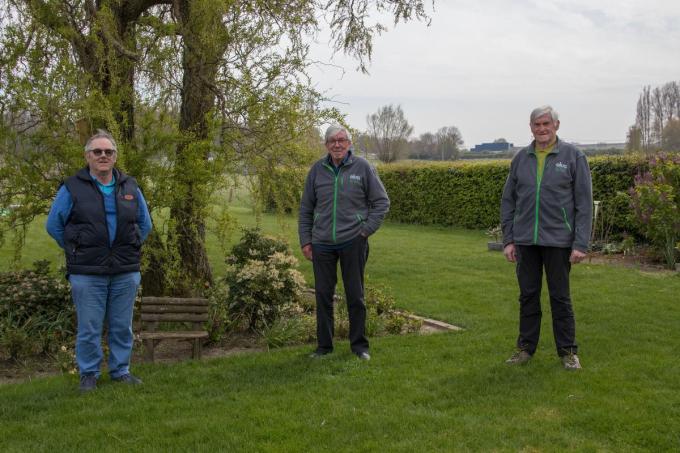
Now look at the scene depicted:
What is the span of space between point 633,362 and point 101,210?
13.4ft

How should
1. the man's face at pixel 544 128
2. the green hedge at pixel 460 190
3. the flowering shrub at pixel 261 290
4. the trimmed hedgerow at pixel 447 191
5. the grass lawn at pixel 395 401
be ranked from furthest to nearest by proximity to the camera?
1. the trimmed hedgerow at pixel 447 191
2. the green hedge at pixel 460 190
3. the flowering shrub at pixel 261 290
4. the man's face at pixel 544 128
5. the grass lawn at pixel 395 401

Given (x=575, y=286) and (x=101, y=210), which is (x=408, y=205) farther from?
(x=101, y=210)

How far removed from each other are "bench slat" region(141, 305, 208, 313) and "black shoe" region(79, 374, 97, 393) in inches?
36.0

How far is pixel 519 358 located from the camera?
519 centimetres

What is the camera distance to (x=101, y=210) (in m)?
4.55

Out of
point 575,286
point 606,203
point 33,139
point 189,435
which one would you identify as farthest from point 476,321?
point 606,203

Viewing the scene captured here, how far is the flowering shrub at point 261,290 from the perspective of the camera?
21.5 ft

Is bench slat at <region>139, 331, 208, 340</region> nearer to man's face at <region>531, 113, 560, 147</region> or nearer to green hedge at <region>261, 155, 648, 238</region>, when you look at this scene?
green hedge at <region>261, 155, 648, 238</region>

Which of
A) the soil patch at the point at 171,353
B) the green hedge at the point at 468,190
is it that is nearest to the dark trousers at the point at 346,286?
the soil patch at the point at 171,353

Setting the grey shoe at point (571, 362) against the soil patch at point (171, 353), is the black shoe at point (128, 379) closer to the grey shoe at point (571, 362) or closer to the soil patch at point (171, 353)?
the soil patch at point (171, 353)

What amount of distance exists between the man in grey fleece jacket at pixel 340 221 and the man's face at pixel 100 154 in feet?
5.31

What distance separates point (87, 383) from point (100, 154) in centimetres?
160

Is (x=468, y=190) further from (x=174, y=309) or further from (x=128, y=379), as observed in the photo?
(x=128, y=379)

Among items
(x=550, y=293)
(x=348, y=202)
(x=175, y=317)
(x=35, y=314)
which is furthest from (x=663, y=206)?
(x=35, y=314)
